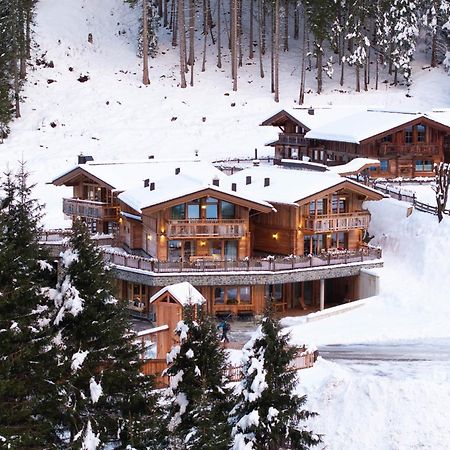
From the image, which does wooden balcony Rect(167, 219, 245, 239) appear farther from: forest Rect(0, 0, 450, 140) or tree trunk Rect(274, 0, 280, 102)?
tree trunk Rect(274, 0, 280, 102)

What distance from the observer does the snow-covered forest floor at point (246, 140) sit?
3294 cm

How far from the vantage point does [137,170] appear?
182ft

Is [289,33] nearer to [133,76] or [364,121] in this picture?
[133,76]

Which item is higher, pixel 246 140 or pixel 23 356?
pixel 246 140

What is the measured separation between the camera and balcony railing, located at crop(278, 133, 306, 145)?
68750 mm

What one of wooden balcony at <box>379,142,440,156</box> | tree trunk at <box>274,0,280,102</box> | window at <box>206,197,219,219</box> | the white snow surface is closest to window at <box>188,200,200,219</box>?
window at <box>206,197,219,219</box>

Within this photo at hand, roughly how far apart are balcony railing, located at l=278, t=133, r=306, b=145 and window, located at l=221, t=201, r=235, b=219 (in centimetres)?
2255

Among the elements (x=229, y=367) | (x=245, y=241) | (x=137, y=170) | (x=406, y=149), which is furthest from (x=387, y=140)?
(x=229, y=367)

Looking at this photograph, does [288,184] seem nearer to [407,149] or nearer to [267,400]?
[407,149]

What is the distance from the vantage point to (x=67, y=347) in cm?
2620

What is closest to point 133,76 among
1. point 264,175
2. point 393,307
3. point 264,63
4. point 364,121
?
point 264,63

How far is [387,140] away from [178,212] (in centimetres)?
2164

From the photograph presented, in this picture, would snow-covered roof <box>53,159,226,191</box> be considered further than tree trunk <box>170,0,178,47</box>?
No

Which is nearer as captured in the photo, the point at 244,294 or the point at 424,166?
the point at 244,294
